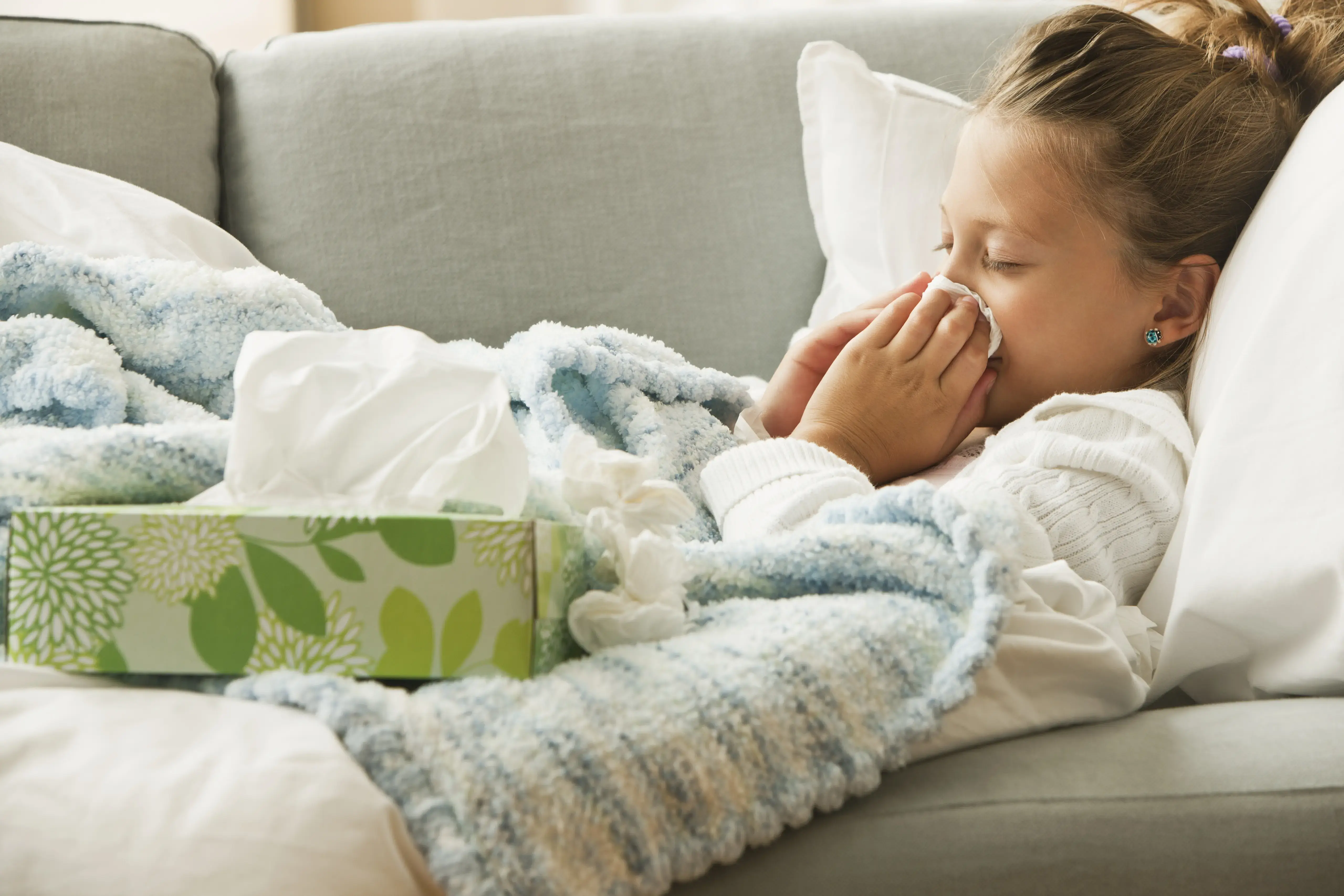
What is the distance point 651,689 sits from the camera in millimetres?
490

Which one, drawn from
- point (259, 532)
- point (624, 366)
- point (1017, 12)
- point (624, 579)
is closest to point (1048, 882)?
point (624, 579)

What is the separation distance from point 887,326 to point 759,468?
0.29 meters

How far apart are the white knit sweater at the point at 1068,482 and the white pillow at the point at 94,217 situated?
0.65 metres

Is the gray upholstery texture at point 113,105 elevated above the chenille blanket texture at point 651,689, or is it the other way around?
the gray upholstery texture at point 113,105

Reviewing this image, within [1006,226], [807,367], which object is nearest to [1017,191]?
[1006,226]

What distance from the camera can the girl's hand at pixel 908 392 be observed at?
3.26ft

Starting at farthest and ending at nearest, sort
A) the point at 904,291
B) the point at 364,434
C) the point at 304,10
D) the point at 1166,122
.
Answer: the point at 304,10, the point at 904,291, the point at 1166,122, the point at 364,434

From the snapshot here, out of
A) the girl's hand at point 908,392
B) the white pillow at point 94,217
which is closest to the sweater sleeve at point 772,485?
the girl's hand at point 908,392

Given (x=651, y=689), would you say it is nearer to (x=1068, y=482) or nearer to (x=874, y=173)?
(x=1068, y=482)

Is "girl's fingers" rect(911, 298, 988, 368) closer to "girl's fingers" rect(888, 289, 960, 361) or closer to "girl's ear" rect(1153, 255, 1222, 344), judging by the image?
"girl's fingers" rect(888, 289, 960, 361)

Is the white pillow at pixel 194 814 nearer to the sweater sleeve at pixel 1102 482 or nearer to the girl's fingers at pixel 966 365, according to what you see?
the sweater sleeve at pixel 1102 482

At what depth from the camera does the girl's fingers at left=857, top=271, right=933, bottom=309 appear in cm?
106

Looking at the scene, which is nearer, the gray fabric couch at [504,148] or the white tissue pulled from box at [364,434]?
the white tissue pulled from box at [364,434]

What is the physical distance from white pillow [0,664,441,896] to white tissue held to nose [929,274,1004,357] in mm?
757
